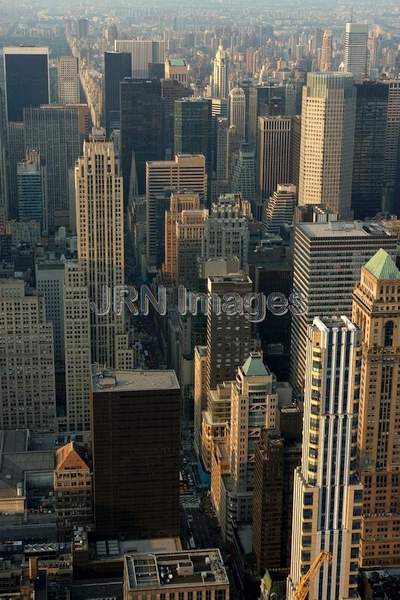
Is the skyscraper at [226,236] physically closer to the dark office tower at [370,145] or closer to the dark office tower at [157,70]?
the dark office tower at [370,145]

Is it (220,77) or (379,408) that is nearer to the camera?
(379,408)

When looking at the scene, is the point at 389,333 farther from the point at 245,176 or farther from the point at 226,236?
the point at 245,176

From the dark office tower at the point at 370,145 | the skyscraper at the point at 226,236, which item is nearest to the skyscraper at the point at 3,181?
the skyscraper at the point at 226,236

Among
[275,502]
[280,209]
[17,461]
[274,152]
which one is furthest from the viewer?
[274,152]

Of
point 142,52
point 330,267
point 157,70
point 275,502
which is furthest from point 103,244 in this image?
point 157,70

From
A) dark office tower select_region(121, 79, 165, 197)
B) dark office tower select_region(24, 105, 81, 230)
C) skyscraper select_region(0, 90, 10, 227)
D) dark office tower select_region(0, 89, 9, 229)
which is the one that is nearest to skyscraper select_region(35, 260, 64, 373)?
dark office tower select_region(0, 89, 9, 229)

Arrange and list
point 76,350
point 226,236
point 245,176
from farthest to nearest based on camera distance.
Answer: point 245,176 < point 226,236 < point 76,350

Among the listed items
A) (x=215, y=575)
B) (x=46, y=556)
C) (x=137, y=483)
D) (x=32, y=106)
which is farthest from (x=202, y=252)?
(x=32, y=106)
